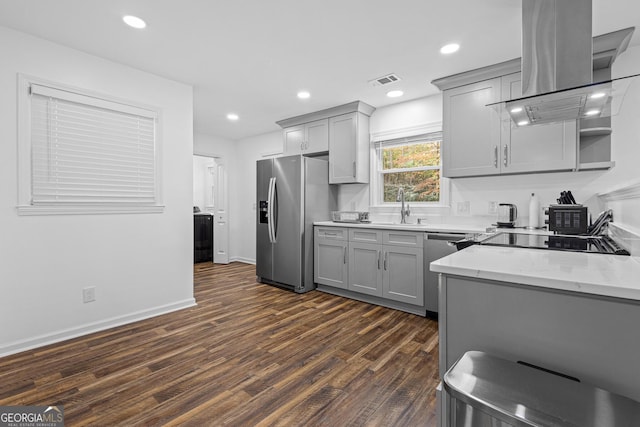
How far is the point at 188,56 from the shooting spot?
2.76m

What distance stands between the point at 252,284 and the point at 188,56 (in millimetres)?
2960

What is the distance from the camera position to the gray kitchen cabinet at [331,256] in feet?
12.4

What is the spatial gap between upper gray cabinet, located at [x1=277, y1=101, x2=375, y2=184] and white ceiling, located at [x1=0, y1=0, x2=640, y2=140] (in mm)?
595

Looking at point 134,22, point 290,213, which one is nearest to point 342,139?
point 290,213

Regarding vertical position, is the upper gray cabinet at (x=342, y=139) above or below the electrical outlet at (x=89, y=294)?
above

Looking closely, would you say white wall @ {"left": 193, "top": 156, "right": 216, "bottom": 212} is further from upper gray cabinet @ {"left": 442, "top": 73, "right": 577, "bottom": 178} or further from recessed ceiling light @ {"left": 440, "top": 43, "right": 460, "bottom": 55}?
recessed ceiling light @ {"left": 440, "top": 43, "right": 460, "bottom": 55}

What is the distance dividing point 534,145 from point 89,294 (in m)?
4.20

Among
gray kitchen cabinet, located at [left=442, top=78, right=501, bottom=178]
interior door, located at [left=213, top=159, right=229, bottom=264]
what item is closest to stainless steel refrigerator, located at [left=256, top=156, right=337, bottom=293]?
gray kitchen cabinet, located at [left=442, top=78, right=501, bottom=178]

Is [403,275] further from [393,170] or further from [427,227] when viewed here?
[393,170]

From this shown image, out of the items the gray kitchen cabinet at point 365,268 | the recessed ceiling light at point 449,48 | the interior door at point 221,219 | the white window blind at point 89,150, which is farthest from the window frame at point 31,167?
the interior door at point 221,219

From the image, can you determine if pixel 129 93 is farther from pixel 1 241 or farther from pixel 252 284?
pixel 252 284

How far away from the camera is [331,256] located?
3.93 metres

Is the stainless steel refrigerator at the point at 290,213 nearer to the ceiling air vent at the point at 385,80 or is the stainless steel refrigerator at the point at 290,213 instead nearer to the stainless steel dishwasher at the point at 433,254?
the ceiling air vent at the point at 385,80

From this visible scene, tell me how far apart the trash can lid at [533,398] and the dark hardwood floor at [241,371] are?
928mm
